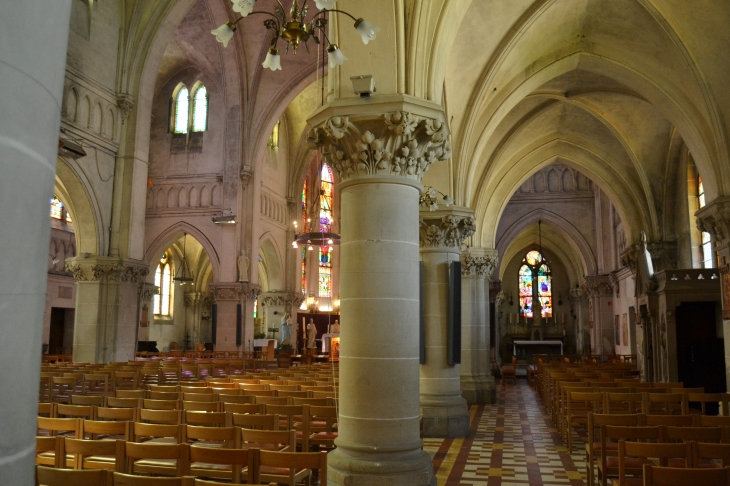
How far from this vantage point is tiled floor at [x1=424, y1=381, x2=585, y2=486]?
26.7 ft

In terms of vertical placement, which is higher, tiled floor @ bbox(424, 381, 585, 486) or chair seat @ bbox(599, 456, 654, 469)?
chair seat @ bbox(599, 456, 654, 469)

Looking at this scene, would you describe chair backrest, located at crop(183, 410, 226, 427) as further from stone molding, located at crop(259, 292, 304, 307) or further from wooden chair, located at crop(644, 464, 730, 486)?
stone molding, located at crop(259, 292, 304, 307)

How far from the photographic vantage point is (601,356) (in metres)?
29.5

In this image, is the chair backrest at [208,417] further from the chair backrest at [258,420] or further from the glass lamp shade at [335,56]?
the glass lamp shade at [335,56]

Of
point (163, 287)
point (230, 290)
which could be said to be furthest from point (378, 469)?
point (163, 287)

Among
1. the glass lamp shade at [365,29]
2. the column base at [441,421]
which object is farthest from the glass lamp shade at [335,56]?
the column base at [441,421]

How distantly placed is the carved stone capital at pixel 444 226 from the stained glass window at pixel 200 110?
18239 millimetres

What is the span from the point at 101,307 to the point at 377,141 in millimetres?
14740

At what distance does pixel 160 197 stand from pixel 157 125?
3.35m

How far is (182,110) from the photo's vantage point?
2908 cm

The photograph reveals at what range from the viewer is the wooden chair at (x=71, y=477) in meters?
3.65

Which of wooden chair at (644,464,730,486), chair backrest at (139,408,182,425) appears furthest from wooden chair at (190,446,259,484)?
wooden chair at (644,464,730,486)

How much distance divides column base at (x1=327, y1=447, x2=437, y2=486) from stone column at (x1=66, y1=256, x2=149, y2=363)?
46.2ft

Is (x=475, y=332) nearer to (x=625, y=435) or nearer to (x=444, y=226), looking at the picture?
(x=444, y=226)
